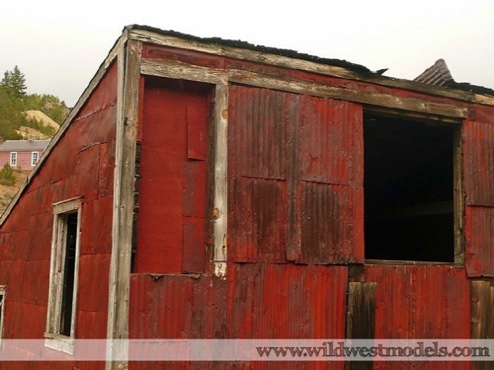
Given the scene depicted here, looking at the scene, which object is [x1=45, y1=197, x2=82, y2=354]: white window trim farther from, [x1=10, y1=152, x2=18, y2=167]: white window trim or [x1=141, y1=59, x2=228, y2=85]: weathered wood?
[x1=10, y1=152, x2=18, y2=167]: white window trim

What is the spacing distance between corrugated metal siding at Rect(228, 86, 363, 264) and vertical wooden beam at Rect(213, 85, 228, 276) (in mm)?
83

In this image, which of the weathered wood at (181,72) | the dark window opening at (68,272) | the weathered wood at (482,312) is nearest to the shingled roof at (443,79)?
the weathered wood at (482,312)

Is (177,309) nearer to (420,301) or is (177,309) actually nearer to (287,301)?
(287,301)

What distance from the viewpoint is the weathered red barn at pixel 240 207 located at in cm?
612

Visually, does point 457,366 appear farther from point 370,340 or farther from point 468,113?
point 468,113

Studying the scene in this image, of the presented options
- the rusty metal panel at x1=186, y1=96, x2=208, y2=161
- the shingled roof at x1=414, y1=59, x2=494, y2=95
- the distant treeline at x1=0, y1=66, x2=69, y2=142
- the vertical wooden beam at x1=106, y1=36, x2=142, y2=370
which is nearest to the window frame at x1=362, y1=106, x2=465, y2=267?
the shingled roof at x1=414, y1=59, x2=494, y2=95

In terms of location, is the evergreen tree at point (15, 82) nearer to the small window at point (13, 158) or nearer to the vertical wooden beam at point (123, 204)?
the small window at point (13, 158)

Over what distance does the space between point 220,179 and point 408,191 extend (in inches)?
293

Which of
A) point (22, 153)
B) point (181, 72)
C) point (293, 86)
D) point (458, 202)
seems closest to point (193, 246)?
point (181, 72)

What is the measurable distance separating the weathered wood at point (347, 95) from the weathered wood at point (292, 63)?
160 millimetres

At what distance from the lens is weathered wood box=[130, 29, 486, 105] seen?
20.7 feet

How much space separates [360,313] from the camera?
7.09 meters

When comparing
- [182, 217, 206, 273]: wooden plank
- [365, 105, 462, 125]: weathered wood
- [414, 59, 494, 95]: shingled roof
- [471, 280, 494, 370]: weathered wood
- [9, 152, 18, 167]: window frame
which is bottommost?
[471, 280, 494, 370]: weathered wood

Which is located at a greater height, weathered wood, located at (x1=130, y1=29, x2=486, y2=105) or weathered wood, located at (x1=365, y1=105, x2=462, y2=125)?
weathered wood, located at (x1=130, y1=29, x2=486, y2=105)
